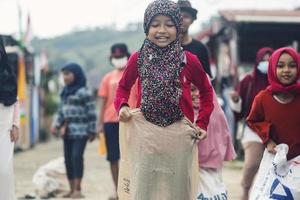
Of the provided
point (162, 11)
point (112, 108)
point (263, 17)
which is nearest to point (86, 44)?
point (263, 17)

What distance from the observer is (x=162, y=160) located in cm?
467

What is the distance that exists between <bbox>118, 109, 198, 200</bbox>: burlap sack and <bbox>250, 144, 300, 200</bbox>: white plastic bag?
848 millimetres

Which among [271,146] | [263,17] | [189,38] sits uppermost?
[189,38]

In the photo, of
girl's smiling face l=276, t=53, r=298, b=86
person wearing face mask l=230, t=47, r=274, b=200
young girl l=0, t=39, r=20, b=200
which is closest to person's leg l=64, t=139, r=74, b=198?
person wearing face mask l=230, t=47, r=274, b=200

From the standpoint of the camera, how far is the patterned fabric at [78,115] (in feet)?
29.7

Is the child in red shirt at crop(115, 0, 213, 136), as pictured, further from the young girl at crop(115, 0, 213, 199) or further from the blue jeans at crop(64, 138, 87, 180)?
the blue jeans at crop(64, 138, 87, 180)

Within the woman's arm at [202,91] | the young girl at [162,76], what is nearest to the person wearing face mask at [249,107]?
the woman's arm at [202,91]

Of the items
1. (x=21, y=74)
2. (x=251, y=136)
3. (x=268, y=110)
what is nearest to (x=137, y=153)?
(x=268, y=110)

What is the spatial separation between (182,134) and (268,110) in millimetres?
1089

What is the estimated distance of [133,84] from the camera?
16.3 feet

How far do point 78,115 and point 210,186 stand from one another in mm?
3612

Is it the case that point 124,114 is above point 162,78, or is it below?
below

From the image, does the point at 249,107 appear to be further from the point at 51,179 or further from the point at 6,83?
the point at 51,179

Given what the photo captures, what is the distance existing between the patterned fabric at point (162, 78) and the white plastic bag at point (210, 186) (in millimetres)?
1223
